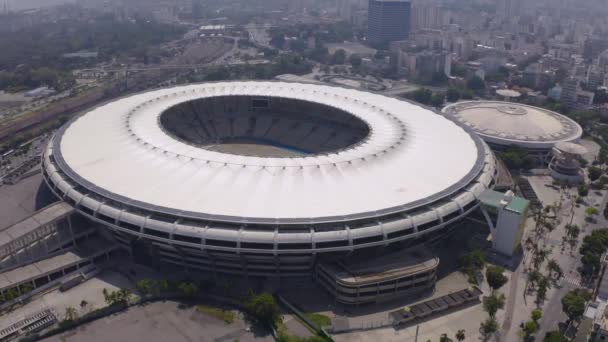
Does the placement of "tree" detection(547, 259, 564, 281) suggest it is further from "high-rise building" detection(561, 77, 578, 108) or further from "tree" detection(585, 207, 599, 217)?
"high-rise building" detection(561, 77, 578, 108)

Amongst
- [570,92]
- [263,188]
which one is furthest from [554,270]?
[570,92]

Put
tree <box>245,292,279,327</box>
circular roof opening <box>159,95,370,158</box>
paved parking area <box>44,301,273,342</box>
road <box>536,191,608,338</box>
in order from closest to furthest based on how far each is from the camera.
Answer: paved parking area <box>44,301,273,342</box> → tree <box>245,292,279,327</box> → road <box>536,191,608,338</box> → circular roof opening <box>159,95,370,158</box>

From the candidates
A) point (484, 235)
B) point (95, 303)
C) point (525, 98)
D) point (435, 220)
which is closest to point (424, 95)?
point (525, 98)

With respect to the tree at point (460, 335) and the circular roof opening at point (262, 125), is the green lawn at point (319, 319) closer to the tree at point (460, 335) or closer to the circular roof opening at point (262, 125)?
the tree at point (460, 335)

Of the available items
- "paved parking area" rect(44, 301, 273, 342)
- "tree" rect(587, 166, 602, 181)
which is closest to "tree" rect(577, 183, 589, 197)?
"tree" rect(587, 166, 602, 181)

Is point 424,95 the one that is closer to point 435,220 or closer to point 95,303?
point 435,220

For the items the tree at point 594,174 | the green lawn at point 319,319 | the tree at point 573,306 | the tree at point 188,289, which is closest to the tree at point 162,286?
the tree at point 188,289

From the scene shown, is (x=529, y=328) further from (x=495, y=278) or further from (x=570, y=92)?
(x=570, y=92)
